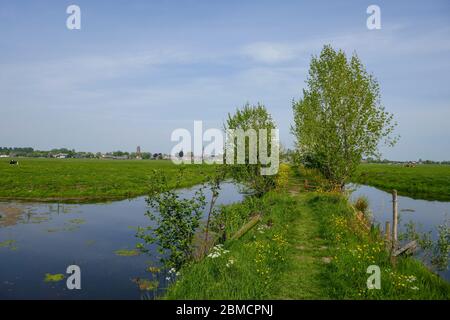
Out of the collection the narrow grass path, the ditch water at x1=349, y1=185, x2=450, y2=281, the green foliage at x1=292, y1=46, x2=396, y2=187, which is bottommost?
the ditch water at x1=349, y1=185, x2=450, y2=281

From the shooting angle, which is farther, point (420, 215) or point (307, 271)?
point (420, 215)

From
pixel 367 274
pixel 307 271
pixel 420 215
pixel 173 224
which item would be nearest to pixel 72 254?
pixel 173 224

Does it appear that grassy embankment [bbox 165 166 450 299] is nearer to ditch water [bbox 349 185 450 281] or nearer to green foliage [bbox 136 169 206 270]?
green foliage [bbox 136 169 206 270]

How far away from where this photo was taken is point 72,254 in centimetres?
1662

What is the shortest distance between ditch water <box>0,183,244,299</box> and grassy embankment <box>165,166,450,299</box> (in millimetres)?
2276

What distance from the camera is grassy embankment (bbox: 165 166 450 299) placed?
876 centimetres

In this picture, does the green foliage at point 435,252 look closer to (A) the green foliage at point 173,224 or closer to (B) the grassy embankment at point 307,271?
(B) the grassy embankment at point 307,271

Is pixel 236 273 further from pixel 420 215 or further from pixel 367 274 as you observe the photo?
pixel 420 215

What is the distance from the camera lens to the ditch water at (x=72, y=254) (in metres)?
12.4

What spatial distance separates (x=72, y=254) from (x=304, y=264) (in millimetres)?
11904

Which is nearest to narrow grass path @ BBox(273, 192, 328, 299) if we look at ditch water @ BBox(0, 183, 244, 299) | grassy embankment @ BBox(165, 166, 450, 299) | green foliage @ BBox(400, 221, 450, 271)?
grassy embankment @ BBox(165, 166, 450, 299)

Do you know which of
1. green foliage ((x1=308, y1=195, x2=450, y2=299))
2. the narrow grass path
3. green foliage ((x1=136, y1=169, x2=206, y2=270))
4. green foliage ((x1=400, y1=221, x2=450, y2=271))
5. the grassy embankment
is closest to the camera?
green foliage ((x1=308, y1=195, x2=450, y2=299))
